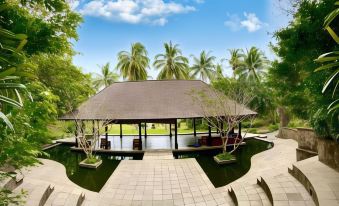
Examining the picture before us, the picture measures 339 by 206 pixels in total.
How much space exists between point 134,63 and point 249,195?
32.5 m

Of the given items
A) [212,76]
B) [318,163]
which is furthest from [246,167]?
[212,76]

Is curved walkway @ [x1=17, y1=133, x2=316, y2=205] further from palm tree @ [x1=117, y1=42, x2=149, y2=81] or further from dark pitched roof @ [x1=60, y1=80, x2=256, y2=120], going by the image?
palm tree @ [x1=117, y1=42, x2=149, y2=81]

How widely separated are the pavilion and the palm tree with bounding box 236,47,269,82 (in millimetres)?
15907

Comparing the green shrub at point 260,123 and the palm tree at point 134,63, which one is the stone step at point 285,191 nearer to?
the green shrub at point 260,123

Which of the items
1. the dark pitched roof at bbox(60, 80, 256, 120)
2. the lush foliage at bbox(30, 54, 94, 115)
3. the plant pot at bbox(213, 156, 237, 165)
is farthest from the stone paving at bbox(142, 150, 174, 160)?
the lush foliage at bbox(30, 54, 94, 115)

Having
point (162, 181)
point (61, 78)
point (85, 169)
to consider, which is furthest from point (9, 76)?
point (61, 78)

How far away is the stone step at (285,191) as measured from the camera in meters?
6.50

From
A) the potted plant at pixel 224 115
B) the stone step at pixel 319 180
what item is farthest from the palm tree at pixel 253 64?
the stone step at pixel 319 180

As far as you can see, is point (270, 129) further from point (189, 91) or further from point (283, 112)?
point (189, 91)

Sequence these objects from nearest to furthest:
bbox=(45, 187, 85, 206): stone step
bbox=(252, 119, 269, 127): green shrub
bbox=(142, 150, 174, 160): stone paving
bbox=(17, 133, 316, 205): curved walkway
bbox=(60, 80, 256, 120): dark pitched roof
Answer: bbox=(45, 187, 85, 206): stone step
bbox=(17, 133, 316, 205): curved walkway
bbox=(142, 150, 174, 160): stone paving
bbox=(60, 80, 256, 120): dark pitched roof
bbox=(252, 119, 269, 127): green shrub

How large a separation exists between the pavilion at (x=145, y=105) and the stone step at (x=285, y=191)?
732 centimetres

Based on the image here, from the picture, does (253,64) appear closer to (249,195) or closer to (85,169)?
(85,169)

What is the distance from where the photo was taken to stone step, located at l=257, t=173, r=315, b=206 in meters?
6.50

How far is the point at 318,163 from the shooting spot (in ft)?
29.6
